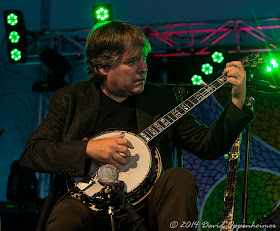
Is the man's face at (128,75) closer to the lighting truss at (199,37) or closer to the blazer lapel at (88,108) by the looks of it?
the blazer lapel at (88,108)

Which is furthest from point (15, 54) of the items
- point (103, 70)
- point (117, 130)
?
point (117, 130)

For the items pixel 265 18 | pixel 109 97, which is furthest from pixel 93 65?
pixel 265 18

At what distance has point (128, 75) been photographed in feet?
8.81

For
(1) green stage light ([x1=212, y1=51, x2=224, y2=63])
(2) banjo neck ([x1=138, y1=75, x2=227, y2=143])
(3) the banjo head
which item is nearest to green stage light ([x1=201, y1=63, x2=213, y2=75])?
(1) green stage light ([x1=212, y1=51, x2=224, y2=63])

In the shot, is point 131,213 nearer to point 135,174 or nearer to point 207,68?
point 135,174

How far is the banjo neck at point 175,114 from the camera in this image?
2519 millimetres

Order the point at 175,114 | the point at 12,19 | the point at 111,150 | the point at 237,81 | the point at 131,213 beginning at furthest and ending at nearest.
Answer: the point at 12,19 → the point at 175,114 → the point at 237,81 → the point at 111,150 → the point at 131,213

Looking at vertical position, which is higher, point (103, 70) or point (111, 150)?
point (103, 70)

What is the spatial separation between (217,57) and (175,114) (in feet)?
13.4

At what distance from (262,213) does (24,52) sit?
4.44 meters

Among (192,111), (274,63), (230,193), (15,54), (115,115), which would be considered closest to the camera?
(115,115)

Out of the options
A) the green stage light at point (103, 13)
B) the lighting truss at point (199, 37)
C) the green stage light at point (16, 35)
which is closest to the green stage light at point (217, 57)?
the lighting truss at point (199, 37)

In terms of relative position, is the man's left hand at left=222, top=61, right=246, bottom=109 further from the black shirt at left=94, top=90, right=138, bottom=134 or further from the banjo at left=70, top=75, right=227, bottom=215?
the black shirt at left=94, top=90, right=138, bottom=134

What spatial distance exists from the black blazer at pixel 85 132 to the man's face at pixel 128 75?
109 millimetres
